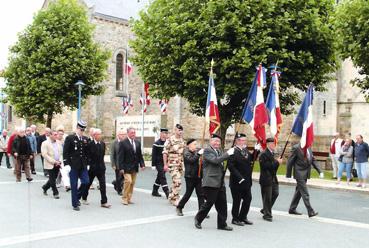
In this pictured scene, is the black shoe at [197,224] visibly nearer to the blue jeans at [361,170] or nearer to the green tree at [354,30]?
the blue jeans at [361,170]

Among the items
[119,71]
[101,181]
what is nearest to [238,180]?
[101,181]

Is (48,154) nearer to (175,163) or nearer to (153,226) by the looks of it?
(175,163)

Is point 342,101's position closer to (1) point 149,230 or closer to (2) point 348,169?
(2) point 348,169

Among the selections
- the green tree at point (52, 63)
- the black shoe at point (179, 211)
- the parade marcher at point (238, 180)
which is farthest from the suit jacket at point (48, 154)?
the green tree at point (52, 63)

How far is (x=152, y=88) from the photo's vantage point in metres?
20.9

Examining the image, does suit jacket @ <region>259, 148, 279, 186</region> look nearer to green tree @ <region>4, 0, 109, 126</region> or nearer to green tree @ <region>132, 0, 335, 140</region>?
green tree @ <region>132, 0, 335, 140</region>

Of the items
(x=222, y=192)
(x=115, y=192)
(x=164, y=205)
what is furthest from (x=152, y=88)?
(x=222, y=192)

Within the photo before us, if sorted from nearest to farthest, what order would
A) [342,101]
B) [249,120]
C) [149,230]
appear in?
[149,230] < [249,120] < [342,101]

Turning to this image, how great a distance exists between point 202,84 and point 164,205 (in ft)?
26.3

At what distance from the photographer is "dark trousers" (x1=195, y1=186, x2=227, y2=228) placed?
8250 mm

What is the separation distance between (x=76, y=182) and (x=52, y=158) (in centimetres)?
218

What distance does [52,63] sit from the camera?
86.0 feet

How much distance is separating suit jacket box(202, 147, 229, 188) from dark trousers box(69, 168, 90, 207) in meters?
3.36

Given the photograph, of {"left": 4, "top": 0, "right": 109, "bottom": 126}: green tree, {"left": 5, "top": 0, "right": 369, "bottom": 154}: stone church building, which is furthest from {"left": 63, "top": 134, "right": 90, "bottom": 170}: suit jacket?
{"left": 5, "top": 0, "right": 369, "bottom": 154}: stone church building
